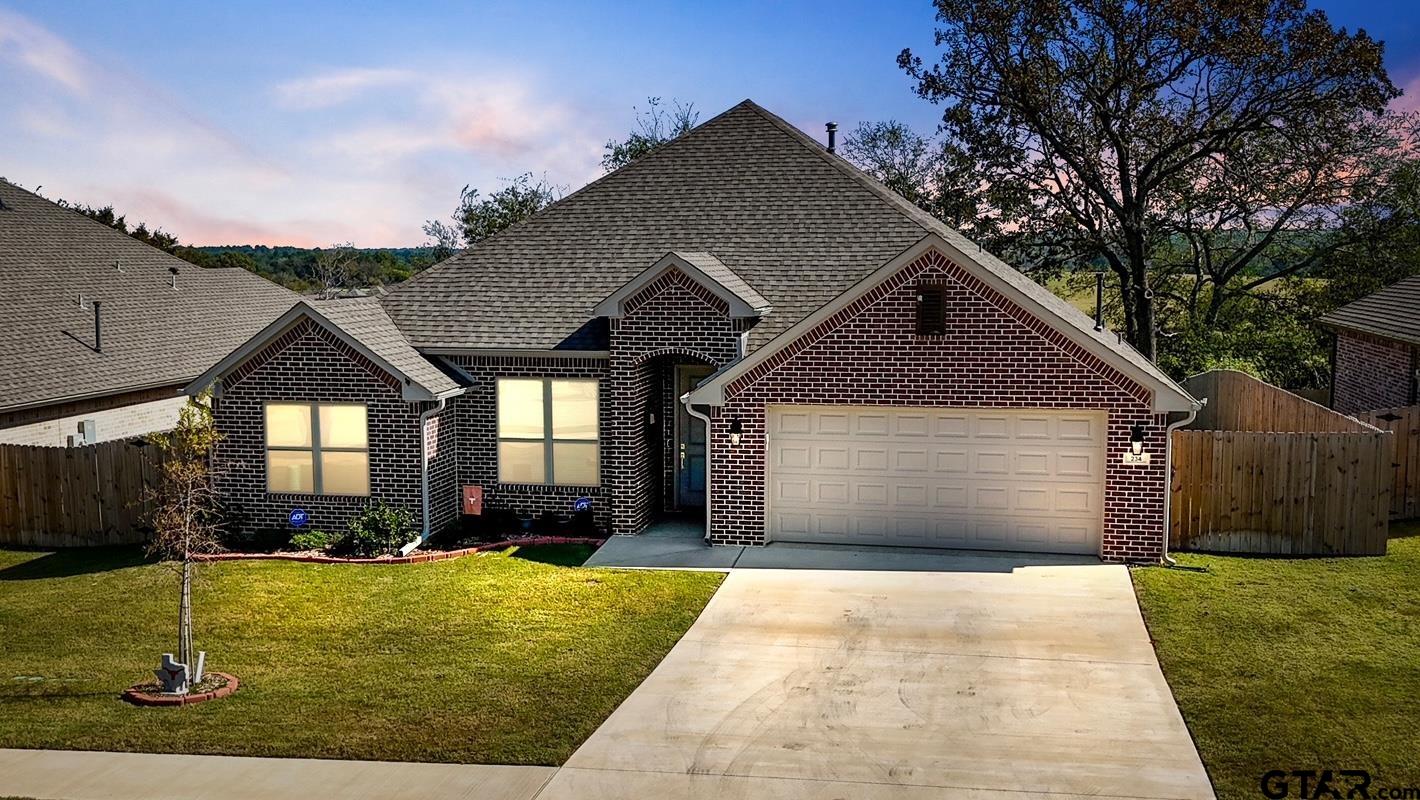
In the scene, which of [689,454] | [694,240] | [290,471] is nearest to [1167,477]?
[689,454]

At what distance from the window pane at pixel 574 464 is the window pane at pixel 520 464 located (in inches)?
9.5

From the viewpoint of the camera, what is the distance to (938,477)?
57.1ft

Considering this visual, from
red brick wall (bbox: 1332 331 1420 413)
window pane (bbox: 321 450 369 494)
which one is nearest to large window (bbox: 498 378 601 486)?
window pane (bbox: 321 450 369 494)

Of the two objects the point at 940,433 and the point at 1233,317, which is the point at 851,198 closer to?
the point at 940,433

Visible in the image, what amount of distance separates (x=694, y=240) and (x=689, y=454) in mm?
3882

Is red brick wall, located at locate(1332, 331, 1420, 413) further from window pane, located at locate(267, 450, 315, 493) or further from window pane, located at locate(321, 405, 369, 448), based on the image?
window pane, located at locate(267, 450, 315, 493)

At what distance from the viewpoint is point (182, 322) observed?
29.0 metres

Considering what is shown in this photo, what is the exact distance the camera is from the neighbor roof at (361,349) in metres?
18.4

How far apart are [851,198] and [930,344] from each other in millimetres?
5215

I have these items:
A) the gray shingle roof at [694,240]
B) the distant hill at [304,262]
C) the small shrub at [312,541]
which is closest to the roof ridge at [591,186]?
the gray shingle roof at [694,240]

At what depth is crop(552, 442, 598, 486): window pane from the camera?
773 inches

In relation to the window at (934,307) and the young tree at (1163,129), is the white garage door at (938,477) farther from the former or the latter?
the young tree at (1163,129)

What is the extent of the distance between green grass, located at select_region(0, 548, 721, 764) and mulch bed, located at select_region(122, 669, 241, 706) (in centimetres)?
15

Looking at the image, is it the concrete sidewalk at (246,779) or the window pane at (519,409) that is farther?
the window pane at (519,409)
